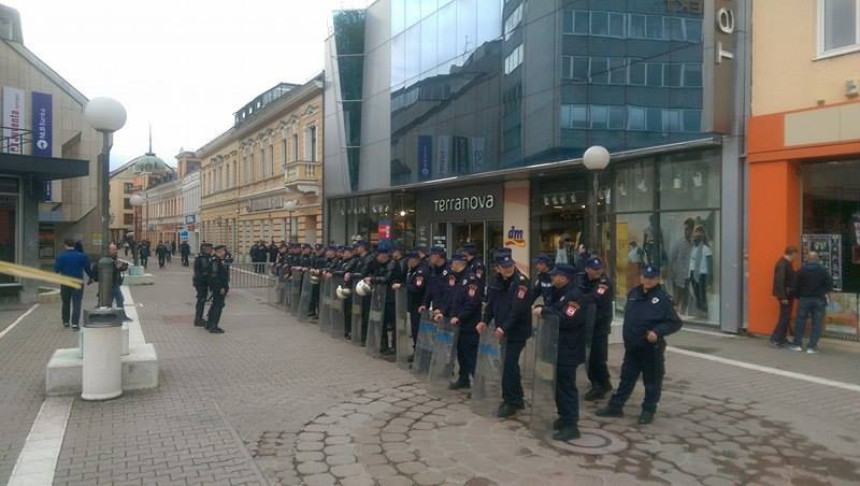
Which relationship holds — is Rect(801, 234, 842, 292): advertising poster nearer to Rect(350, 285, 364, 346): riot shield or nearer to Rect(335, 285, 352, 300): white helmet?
Rect(350, 285, 364, 346): riot shield

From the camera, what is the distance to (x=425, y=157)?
70.7 ft

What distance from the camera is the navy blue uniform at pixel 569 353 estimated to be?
19.0 feet

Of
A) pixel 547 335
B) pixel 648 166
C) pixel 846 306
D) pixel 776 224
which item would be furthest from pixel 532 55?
pixel 547 335

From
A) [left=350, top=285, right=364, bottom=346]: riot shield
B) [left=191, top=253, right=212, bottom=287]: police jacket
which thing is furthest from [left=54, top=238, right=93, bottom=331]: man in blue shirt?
[left=350, top=285, right=364, bottom=346]: riot shield

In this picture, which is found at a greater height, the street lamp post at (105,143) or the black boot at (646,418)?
the street lamp post at (105,143)

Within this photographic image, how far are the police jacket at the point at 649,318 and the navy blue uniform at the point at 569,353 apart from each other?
2.21 ft

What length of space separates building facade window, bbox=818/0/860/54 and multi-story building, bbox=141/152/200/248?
53685 mm

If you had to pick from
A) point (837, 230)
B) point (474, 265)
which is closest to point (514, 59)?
point (837, 230)

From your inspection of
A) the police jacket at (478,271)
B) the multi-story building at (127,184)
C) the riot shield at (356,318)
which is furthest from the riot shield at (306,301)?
the multi-story building at (127,184)

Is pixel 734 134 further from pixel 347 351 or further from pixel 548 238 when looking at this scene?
pixel 347 351

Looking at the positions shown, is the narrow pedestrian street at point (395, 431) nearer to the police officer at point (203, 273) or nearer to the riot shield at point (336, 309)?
the riot shield at point (336, 309)

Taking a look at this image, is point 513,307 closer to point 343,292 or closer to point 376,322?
point 376,322

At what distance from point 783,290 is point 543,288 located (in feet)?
18.6

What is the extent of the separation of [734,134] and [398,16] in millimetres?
15106
